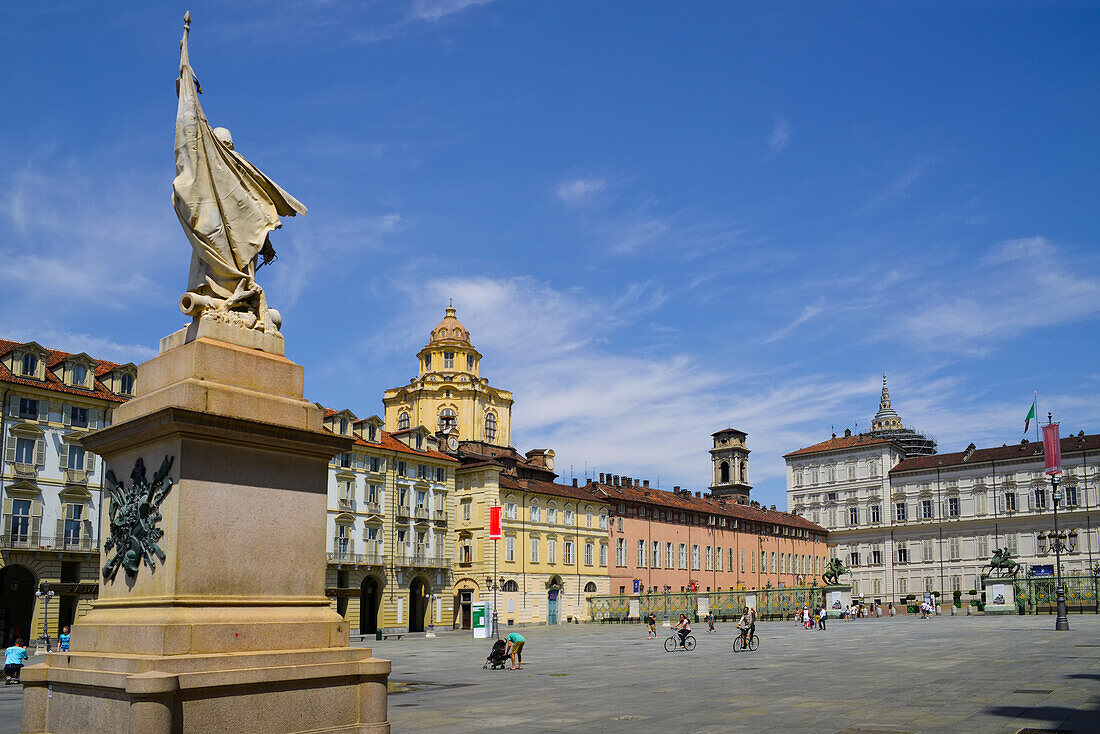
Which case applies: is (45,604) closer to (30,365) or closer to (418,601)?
(30,365)

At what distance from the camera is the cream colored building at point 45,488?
5391 centimetres

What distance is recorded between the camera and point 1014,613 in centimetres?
7694

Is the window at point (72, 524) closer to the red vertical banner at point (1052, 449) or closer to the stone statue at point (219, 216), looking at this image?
the stone statue at point (219, 216)

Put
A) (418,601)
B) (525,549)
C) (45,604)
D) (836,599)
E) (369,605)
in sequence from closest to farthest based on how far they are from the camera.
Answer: (45,604), (369,605), (418,601), (836,599), (525,549)

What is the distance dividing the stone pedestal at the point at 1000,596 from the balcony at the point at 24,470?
68.0m

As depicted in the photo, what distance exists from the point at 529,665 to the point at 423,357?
249 feet

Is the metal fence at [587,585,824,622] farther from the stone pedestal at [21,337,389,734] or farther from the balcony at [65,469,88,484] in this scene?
the stone pedestal at [21,337,389,734]

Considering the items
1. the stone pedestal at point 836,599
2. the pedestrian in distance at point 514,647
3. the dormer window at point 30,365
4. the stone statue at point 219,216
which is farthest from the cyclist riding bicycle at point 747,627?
the stone pedestal at point 836,599

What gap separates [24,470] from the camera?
54469mm

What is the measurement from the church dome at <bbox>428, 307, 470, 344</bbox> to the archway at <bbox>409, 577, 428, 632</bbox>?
3393 cm

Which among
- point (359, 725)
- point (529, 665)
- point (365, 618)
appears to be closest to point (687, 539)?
point (365, 618)

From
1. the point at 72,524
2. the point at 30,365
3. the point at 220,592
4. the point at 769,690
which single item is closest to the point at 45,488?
the point at 72,524

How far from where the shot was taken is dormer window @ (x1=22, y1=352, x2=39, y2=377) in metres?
56.0

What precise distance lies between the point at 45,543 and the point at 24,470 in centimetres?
412
